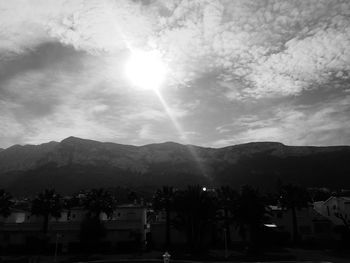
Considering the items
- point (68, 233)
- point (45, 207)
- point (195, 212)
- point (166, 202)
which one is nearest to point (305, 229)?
point (195, 212)

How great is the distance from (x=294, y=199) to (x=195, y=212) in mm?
22847

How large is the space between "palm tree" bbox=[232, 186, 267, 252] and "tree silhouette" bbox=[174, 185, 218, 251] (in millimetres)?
4623

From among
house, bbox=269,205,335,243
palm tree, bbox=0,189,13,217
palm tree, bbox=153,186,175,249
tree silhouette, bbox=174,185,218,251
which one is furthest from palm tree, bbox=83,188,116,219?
house, bbox=269,205,335,243

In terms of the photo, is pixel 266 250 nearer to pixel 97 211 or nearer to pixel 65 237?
pixel 97 211

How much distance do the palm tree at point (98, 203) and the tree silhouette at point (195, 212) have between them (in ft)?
43.2

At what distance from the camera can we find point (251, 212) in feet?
205

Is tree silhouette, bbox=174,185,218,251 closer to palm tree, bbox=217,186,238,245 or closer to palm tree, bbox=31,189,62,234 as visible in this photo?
palm tree, bbox=217,186,238,245

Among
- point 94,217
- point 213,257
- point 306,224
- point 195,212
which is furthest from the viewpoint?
point 306,224

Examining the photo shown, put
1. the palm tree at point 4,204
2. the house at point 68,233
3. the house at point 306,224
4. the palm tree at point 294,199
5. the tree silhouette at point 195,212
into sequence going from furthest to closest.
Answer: the house at point 306,224
the palm tree at point 294,199
the palm tree at point 4,204
the house at point 68,233
the tree silhouette at point 195,212

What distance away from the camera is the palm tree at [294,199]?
72312 mm

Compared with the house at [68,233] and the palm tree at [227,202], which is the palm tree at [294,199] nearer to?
the palm tree at [227,202]

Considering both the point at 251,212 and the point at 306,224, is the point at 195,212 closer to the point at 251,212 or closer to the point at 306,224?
the point at 251,212

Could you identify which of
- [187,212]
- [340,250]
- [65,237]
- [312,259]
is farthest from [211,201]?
[65,237]

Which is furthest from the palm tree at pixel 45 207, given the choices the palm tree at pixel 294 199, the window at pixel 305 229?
the window at pixel 305 229
